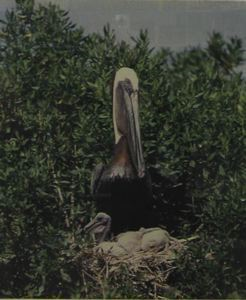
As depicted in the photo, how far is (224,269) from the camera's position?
626 cm

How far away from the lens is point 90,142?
247 inches

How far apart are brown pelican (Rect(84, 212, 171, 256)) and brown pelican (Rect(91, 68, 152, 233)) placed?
93 mm

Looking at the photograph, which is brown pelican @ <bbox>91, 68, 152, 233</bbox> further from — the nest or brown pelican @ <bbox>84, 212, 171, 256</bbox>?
the nest

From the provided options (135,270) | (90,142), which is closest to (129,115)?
(90,142)

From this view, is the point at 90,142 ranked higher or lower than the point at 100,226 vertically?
higher

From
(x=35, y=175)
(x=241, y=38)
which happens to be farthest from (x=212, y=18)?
(x=35, y=175)

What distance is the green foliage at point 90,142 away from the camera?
6242 mm

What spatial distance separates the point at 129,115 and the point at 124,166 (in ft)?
1.10

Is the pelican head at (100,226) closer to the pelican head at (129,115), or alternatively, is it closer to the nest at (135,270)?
the nest at (135,270)

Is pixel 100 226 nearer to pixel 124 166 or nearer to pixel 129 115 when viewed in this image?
pixel 124 166

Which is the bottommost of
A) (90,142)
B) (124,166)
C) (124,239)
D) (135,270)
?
(135,270)

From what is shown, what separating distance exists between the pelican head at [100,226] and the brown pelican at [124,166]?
4 cm

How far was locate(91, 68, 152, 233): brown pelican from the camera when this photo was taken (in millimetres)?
6242

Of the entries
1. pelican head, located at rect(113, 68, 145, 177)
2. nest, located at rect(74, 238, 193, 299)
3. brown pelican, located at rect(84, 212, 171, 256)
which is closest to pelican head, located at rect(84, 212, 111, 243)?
brown pelican, located at rect(84, 212, 171, 256)
